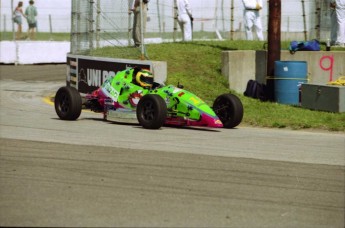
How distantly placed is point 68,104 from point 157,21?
876 centimetres

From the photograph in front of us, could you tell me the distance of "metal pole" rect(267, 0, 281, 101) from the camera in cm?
1853

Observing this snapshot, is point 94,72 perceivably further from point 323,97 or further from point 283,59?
point 323,97

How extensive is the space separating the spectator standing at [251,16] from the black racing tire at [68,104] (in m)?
10.1

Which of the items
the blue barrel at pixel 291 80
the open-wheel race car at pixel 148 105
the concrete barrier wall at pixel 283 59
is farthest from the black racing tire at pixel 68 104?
the concrete barrier wall at pixel 283 59

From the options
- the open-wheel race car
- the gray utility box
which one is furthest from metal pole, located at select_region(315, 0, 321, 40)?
the open-wheel race car

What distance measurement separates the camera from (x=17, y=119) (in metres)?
15.3

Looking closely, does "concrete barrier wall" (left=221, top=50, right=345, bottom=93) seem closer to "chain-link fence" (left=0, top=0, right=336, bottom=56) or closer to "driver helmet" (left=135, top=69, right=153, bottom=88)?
"chain-link fence" (left=0, top=0, right=336, bottom=56)

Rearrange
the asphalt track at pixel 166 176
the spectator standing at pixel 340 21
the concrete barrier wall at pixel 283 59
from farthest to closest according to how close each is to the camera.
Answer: the spectator standing at pixel 340 21 < the concrete barrier wall at pixel 283 59 < the asphalt track at pixel 166 176

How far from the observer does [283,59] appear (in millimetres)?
20078

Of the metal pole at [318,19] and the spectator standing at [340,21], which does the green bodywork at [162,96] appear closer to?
the spectator standing at [340,21]

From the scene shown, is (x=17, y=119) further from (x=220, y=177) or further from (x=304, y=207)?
(x=304, y=207)

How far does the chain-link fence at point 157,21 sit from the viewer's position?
18781 millimetres

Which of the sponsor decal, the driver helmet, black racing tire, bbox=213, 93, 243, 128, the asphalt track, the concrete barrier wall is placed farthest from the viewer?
the concrete barrier wall

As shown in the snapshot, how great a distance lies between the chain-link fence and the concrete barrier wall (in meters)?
2.31
